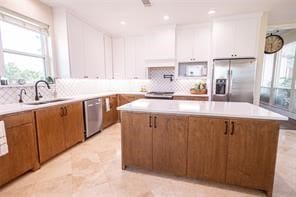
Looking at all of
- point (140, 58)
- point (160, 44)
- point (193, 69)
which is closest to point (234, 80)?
point (193, 69)

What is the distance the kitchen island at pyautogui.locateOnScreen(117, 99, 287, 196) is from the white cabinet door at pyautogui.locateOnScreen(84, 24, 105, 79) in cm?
239

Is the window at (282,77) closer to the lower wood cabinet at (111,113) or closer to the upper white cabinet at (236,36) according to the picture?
the upper white cabinet at (236,36)

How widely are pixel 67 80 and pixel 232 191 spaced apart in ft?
11.9

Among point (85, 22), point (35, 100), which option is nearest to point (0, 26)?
point (35, 100)

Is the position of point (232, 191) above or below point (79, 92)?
below

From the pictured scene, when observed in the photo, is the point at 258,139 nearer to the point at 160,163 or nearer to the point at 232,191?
the point at 232,191

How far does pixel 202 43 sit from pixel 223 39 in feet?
1.72

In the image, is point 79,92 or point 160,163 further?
point 79,92

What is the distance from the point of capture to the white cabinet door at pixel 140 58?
4.82 meters

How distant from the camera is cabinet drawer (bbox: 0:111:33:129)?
188 centimetres

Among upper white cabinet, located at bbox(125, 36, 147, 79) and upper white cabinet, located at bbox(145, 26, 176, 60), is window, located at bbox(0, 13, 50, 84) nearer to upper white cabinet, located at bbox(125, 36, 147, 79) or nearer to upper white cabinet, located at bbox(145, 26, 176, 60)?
upper white cabinet, located at bbox(125, 36, 147, 79)

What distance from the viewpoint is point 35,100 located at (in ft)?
9.33

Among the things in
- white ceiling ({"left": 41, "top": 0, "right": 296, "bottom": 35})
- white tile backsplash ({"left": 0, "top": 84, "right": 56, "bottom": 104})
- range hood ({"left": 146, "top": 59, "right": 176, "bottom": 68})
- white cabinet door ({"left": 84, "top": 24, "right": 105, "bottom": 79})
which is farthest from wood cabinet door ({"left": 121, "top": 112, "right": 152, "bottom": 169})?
range hood ({"left": 146, "top": 59, "right": 176, "bottom": 68})

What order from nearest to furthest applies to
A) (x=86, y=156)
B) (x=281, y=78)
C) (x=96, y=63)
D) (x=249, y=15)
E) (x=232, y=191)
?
(x=232, y=191)
(x=86, y=156)
(x=249, y=15)
(x=96, y=63)
(x=281, y=78)
